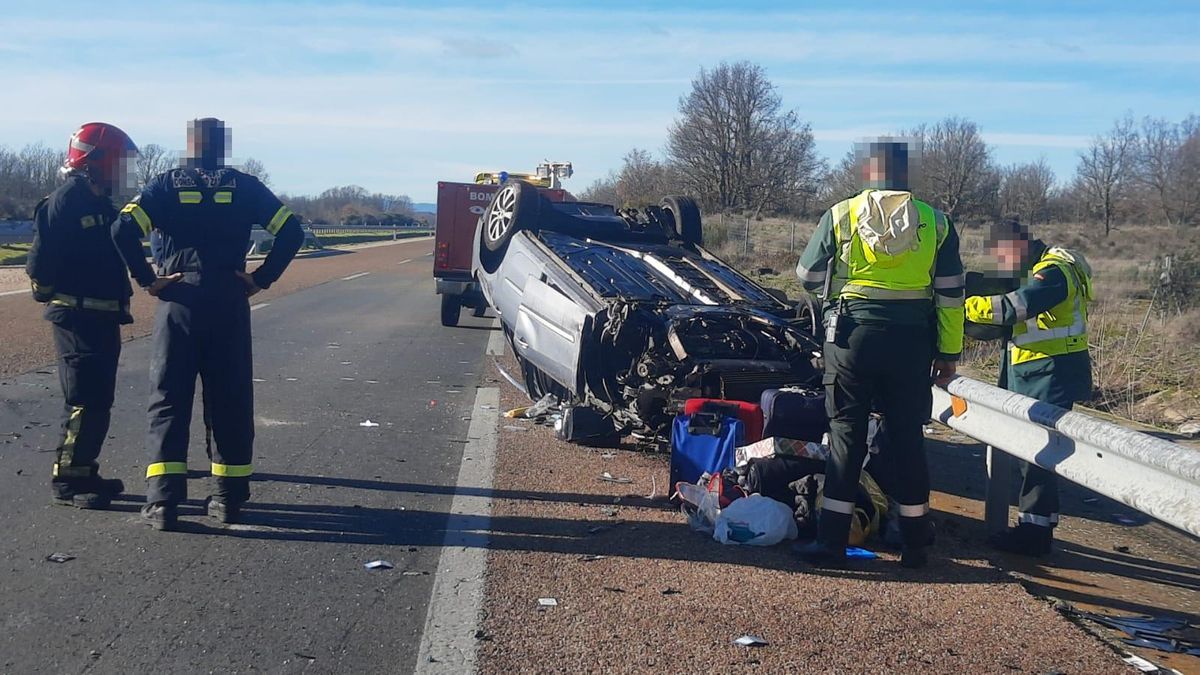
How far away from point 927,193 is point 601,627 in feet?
9.53

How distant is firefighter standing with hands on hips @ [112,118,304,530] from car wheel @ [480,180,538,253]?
15.3 ft

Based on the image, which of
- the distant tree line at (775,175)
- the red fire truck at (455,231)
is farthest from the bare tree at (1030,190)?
the red fire truck at (455,231)

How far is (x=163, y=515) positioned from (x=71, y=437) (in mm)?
854

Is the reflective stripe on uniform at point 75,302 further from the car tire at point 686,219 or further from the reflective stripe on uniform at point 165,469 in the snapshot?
the car tire at point 686,219

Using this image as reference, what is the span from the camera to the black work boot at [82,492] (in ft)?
19.1

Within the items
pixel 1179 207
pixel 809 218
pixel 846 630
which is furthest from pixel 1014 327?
pixel 1179 207

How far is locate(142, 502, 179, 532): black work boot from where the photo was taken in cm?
545

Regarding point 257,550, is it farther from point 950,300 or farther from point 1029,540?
point 1029,540

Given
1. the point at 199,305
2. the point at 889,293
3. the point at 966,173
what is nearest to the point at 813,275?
the point at 889,293

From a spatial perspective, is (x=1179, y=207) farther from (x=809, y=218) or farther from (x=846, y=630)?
(x=846, y=630)

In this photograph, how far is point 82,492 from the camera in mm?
5887

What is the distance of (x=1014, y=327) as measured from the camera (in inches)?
236

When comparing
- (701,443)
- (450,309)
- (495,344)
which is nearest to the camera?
(701,443)

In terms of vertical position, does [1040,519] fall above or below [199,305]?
below
